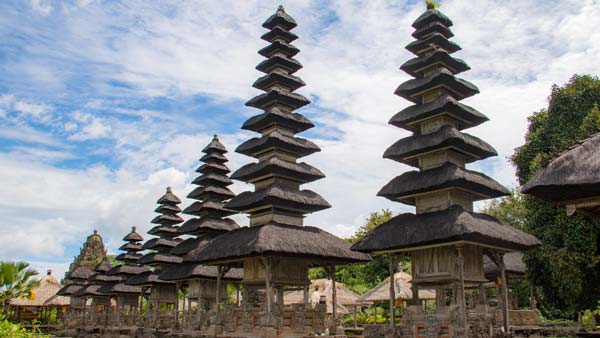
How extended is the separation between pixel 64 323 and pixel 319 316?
1138 inches

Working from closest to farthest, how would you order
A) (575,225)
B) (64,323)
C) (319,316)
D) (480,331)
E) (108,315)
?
(480,331) < (319,316) < (575,225) < (108,315) < (64,323)

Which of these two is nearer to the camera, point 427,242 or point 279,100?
point 427,242

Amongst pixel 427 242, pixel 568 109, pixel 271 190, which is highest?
pixel 568 109

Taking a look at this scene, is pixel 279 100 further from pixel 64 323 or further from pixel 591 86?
pixel 64 323

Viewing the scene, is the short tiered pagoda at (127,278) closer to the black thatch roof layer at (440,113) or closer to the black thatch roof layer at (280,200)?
the black thatch roof layer at (280,200)

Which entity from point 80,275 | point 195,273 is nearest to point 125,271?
point 80,275

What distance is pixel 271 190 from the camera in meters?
23.1

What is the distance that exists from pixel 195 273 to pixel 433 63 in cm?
1577

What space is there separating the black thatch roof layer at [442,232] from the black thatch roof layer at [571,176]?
754 centimetres

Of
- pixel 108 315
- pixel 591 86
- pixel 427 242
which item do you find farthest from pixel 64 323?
pixel 591 86

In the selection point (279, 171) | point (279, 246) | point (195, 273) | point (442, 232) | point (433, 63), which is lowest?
point (195, 273)

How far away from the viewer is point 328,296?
126 ft

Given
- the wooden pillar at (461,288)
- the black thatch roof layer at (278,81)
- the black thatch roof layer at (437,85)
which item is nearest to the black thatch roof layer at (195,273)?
the black thatch roof layer at (278,81)

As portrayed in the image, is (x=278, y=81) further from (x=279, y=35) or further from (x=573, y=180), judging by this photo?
(x=573, y=180)
